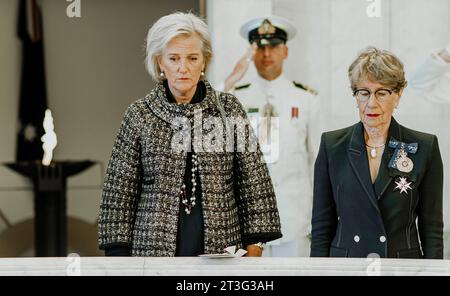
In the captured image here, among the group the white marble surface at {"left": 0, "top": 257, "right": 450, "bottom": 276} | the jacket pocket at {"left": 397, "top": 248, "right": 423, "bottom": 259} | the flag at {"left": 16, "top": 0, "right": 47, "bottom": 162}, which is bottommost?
the white marble surface at {"left": 0, "top": 257, "right": 450, "bottom": 276}

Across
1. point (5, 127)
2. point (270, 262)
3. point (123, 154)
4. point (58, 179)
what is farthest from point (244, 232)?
point (5, 127)

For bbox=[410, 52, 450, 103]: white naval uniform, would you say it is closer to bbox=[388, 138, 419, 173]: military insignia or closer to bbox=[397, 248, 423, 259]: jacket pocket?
bbox=[388, 138, 419, 173]: military insignia

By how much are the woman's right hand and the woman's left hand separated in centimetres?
66

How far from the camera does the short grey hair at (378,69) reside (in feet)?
10.0

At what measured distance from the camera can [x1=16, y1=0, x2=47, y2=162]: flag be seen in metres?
3.10

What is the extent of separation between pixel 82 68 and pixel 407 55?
4.43 ft

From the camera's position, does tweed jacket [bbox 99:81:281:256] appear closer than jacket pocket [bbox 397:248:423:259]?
Yes

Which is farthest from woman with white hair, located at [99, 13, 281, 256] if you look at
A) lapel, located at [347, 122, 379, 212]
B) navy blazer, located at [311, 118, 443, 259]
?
lapel, located at [347, 122, 379, 212]

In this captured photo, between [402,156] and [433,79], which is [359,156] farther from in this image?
[433,79]

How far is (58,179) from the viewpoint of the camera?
310 cm

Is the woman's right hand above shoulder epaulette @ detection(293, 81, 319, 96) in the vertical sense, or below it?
above

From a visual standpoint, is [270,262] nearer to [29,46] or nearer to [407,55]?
[407,55]

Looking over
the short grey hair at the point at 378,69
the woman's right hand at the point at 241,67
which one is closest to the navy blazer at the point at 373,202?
the short grey hair at the point at 378,69

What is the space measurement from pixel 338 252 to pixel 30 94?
56.8 inches
